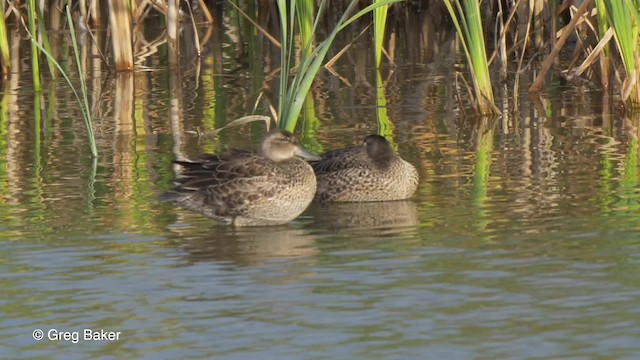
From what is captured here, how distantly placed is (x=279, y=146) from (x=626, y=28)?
3.21 meters

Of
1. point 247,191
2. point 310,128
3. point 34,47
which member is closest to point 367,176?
point 247,191

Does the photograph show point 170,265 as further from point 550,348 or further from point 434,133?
point 434,133

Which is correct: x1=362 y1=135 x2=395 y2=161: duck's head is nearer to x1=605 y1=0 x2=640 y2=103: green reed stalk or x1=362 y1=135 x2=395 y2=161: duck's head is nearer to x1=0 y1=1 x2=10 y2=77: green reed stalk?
x1=605 y1=0 x2=640 y2=103: green reed stalk

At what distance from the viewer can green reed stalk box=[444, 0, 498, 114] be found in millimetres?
10531

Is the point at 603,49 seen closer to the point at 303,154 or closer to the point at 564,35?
the point at 564,35

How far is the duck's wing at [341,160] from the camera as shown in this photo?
31.1 feet

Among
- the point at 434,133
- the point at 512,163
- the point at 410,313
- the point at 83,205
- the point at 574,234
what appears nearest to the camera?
the point at 410,313

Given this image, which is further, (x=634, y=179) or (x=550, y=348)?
(x=634, y=179)

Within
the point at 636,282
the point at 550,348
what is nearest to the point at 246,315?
the point at 550,348

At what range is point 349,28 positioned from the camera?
63.0 ft

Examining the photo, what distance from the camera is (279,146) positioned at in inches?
347

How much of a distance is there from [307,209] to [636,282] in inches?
118

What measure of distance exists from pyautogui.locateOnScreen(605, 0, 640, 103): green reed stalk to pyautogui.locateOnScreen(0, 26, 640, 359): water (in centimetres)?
56

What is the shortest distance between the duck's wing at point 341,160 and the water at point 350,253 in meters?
0.39
